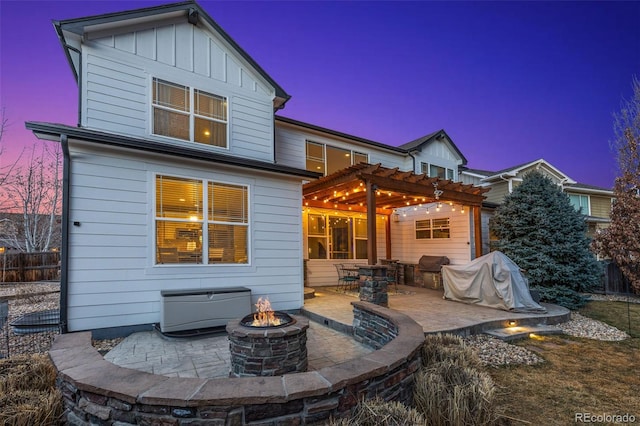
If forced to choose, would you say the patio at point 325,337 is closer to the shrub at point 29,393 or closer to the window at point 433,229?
the shrub at point 29,393

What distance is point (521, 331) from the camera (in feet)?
20.3

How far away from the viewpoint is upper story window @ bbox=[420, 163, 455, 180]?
1284 cm

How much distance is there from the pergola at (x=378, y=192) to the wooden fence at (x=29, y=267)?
12.0 metres

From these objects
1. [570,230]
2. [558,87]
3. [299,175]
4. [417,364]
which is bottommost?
[417,364]

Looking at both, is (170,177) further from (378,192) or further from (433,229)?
(433,229)

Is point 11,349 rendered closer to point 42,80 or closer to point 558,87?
point 42,80

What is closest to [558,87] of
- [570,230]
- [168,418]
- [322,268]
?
[570,230]

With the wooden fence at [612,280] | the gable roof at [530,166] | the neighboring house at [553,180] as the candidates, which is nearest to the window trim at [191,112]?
the neighboring house at [553,180]

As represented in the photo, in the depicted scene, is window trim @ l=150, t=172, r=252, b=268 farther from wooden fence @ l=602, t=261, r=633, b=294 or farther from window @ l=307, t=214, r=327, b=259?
wooden fence @ l=602, t=261, r=633, b=294

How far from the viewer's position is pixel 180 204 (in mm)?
6129

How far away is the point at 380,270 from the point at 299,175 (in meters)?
3.01

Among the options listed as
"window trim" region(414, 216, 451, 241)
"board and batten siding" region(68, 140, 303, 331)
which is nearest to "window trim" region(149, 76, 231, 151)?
"board and batten siding" region(68, 140, 303, 331)

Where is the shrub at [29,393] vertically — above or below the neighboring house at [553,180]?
below

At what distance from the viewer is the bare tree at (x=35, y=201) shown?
49.8 ft
